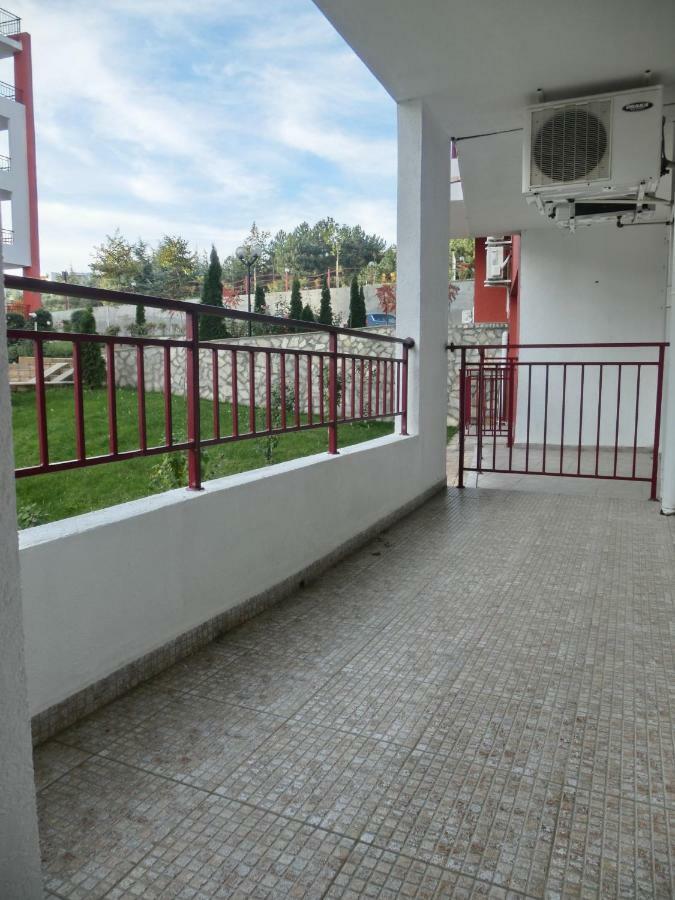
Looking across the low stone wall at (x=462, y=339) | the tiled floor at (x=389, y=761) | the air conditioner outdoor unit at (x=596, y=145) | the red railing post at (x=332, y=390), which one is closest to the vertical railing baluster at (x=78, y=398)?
the tiled floor at (x=389, y=761)

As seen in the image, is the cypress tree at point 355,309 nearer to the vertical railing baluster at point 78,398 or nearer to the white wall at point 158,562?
the white wall at point 158,562

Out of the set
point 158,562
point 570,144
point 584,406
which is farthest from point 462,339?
point 158,562

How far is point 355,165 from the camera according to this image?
3869cm

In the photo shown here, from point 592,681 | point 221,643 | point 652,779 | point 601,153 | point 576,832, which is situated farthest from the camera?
point 601,153

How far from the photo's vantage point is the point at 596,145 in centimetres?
374

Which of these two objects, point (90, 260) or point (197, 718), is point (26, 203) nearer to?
point (90, 260)

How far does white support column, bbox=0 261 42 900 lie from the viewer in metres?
0.85

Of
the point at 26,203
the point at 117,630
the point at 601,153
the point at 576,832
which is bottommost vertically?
the point at 576,832

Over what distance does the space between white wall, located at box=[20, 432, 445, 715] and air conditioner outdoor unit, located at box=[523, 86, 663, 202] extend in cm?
232

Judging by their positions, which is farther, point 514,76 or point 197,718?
point 514,76

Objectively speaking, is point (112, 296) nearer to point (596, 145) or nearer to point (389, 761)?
point (389, 761)

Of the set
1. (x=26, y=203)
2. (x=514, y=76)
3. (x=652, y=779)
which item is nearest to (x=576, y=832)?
(x=652, y=779)

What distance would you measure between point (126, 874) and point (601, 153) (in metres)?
4.15

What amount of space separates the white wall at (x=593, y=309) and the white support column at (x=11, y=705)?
705cm
